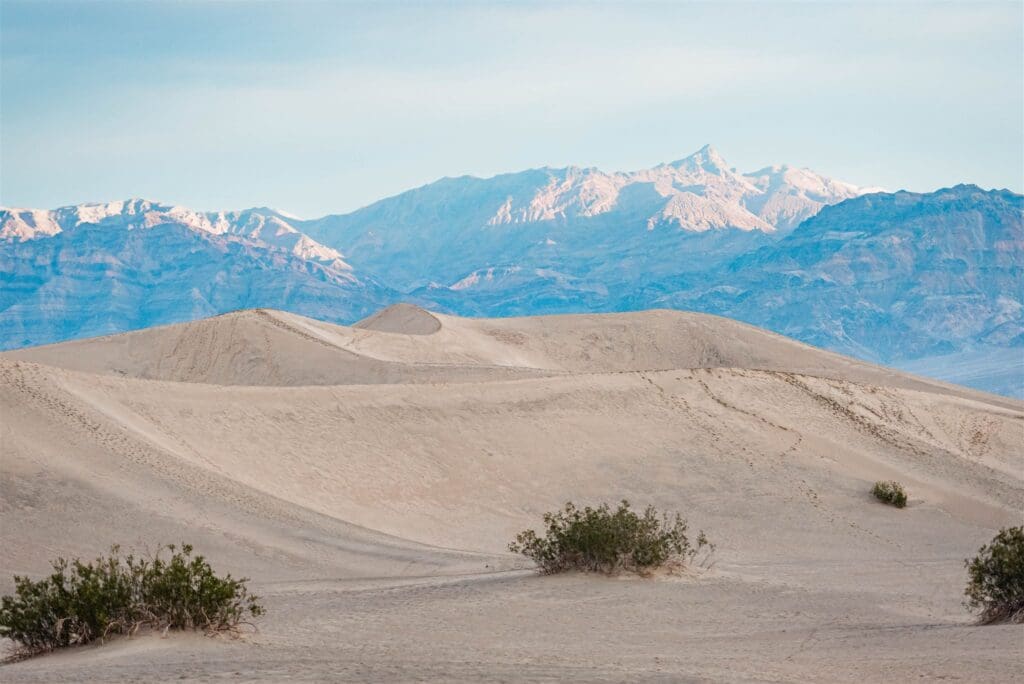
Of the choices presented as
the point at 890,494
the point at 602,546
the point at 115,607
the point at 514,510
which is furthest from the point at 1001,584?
the point at 890,494

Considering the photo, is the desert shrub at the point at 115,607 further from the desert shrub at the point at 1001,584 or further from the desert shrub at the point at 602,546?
the desert shrub at the point at 1001,584

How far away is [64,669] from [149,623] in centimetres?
201

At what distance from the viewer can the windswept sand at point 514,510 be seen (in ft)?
43.7

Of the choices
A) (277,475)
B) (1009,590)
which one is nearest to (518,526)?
(277,475)

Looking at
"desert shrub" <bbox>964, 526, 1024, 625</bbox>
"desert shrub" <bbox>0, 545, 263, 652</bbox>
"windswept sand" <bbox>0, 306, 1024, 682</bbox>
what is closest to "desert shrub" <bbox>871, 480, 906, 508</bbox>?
"windswept sand" <bbox>0, 306, 1024, 682</bbox>

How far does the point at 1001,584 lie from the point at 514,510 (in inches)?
612

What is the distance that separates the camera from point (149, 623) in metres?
14.2

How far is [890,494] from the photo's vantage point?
3325 cm

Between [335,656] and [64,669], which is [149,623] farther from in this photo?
[335,656]

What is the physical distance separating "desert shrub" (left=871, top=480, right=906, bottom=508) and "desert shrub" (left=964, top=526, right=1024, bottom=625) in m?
15.9

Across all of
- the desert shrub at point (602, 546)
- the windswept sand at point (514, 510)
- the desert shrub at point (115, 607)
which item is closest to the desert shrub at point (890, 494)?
the windswept sand at point (514, 510)

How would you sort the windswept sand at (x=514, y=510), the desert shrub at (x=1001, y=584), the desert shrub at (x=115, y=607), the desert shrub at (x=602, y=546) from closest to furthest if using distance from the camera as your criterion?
the windswept sand at (x=514, y=510) < the desert shrub at (x=115, y=607) < the desert shrub at (x=1001, y=584) < the desert shrub at (x=602, y=546)

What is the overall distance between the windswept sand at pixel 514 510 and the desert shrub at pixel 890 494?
462 millimetres

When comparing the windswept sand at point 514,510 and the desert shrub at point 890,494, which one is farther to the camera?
the desert shrub at point 890,494
